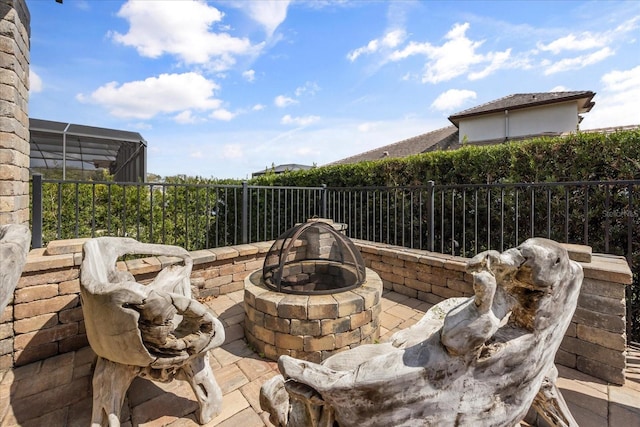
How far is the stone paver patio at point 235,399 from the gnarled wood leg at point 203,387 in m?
0.06

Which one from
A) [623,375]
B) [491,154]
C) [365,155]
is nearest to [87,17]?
[491,154]

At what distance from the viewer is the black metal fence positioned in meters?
2.69

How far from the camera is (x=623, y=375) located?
1.90 meters

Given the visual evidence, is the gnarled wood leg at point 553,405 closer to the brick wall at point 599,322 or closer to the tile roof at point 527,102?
the brick wall at point 599,322

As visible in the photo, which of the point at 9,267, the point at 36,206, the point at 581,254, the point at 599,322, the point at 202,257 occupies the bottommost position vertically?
the point at 599,322

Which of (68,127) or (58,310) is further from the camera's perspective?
(68,127)

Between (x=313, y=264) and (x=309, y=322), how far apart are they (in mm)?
1157

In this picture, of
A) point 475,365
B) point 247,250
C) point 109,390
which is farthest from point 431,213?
point 109,390

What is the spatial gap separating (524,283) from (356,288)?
5.64 feet

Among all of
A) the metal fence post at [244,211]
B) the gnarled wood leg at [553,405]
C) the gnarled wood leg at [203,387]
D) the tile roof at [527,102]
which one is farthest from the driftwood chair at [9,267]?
the tile roof at [527,102]

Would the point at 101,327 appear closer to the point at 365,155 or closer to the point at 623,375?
the point at 623,375

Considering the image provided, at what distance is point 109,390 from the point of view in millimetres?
1425

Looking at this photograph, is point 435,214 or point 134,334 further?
point 435,214

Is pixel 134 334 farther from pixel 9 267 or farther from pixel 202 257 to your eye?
pixel 202 257
